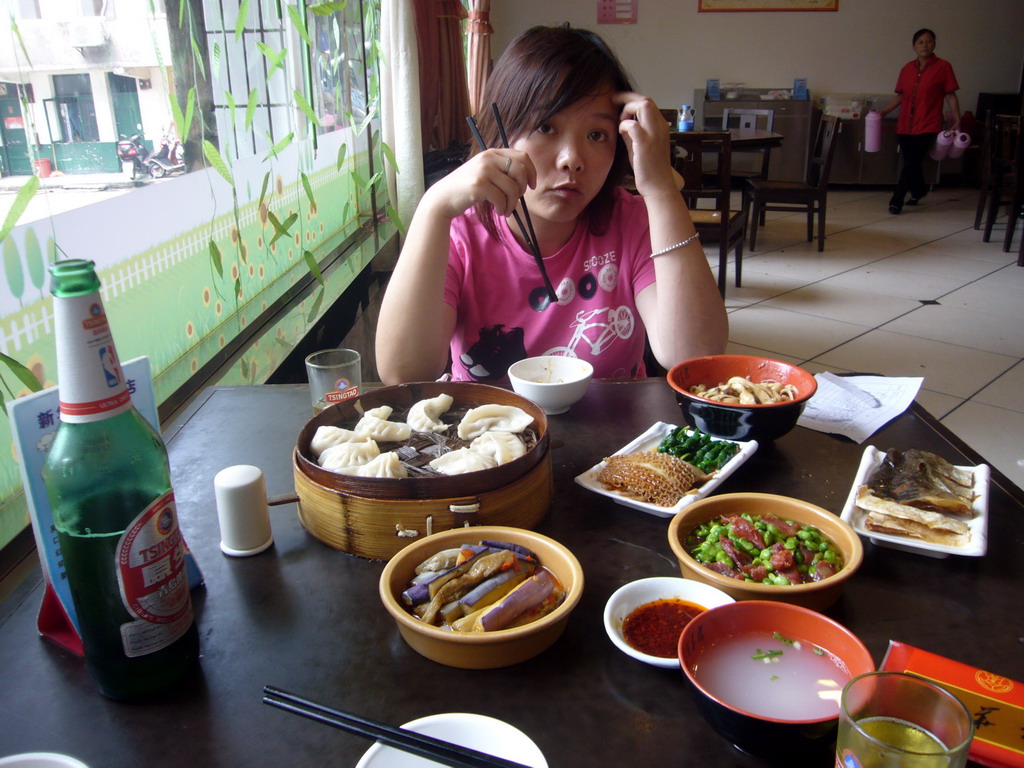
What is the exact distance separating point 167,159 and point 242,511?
1086mm

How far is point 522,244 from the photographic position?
5.96 feet

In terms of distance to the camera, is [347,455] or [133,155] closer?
[347,455]

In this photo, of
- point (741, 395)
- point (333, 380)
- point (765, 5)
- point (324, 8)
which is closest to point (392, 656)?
point (333, 380)

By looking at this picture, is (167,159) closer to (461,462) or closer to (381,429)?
(381,429)

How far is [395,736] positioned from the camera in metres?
0.64

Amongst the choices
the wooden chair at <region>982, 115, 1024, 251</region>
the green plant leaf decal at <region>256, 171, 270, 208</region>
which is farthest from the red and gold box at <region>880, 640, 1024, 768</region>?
the wooden chair at <region>982, 115, 1024, 251</region>

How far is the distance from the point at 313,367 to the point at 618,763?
0.95m

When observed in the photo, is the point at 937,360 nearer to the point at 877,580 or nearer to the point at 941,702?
the point at 877,580

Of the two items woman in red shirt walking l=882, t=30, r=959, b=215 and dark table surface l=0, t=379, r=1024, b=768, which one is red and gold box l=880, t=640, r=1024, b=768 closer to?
dark table surface l=0, t=379, r=1024, b=768

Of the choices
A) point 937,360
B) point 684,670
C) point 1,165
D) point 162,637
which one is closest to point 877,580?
→ point 684,670

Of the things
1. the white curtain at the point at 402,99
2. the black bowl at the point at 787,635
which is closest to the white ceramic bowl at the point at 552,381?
the black bowl at the point at 787,635

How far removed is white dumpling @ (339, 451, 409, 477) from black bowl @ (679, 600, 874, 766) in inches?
18.3

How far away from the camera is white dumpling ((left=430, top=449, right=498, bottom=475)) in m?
1.06

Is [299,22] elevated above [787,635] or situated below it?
above
